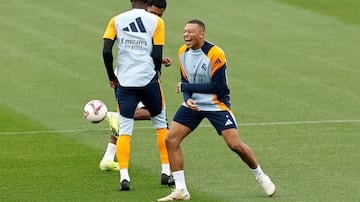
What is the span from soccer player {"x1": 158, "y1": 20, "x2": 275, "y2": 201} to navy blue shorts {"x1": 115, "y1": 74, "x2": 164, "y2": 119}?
56 centimetres

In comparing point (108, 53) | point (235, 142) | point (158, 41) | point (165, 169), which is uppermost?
point (158, 41)

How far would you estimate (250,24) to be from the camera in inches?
1122

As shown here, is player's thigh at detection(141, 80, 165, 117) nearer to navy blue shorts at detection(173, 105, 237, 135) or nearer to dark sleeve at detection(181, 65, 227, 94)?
navy blue shorts at detection(173, 105, 237, 135)

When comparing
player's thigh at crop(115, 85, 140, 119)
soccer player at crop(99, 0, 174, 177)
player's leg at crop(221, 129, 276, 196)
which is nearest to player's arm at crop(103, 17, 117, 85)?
player's thigh at crop(115, 85, 140, 119)

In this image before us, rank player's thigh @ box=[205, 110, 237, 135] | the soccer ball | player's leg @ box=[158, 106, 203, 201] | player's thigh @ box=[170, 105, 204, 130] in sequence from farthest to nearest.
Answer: the soccer ball, player's thigh @ box=[170, 105, 204, 130], player's thigh @ box=[205, 110, 237, 135], player's leg @ box=[158, 106, 203, 201]

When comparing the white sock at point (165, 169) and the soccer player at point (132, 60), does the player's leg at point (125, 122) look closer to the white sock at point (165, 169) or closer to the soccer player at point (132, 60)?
the soccer player at point (132, 60)

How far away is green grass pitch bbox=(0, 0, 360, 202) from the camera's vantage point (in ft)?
47.9

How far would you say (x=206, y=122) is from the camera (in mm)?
19625

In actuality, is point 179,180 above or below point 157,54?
below

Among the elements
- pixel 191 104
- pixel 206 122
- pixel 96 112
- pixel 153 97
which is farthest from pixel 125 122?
pixel 206 122

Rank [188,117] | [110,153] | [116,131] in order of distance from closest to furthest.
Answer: [188,117] < [116,131] < [110,153]

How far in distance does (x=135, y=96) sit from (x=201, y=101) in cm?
98

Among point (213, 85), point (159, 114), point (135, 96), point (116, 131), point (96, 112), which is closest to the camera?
point (213, 85)

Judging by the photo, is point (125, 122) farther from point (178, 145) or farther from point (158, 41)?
point (158, 41)
